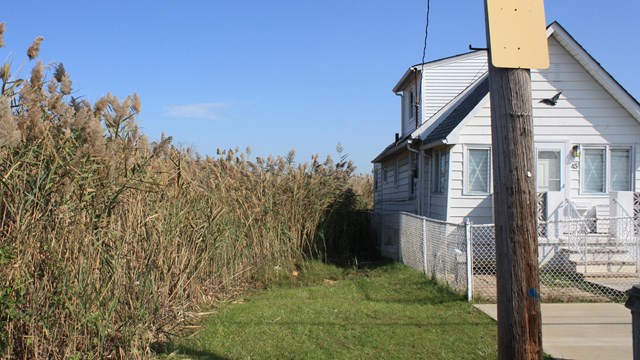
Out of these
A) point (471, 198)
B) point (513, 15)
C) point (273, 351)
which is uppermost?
point (513, 15)

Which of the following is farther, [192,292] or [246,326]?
[192,292]

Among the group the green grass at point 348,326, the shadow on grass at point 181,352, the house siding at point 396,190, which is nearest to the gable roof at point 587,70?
the house siding at point 396,190

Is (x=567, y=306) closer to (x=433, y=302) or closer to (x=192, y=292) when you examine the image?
(x=433, y=302)

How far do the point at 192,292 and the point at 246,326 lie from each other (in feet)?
3.53

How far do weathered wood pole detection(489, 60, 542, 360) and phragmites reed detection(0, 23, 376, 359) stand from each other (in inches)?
123

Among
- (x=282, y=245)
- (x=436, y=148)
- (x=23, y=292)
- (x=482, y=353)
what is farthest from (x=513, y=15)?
(x=436, y=148)

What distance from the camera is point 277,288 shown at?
34.5 ft

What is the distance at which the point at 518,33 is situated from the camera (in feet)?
12.5

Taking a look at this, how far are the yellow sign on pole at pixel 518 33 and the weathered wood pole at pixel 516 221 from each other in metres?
0.08

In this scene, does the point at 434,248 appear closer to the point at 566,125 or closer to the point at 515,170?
the point at 566,125

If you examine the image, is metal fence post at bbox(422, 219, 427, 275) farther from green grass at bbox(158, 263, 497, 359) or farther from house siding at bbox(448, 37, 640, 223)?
house siding at bbox(448, 37, 640, 223)

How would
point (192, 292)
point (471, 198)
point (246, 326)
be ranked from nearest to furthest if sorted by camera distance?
point (246, 326) < point (192, 292) < point (471, 198)

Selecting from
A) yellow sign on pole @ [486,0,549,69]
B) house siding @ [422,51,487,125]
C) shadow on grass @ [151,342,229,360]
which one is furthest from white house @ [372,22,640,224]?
yellow sign on pole @ [486,0,549,69]

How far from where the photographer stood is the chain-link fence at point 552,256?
373 inches
